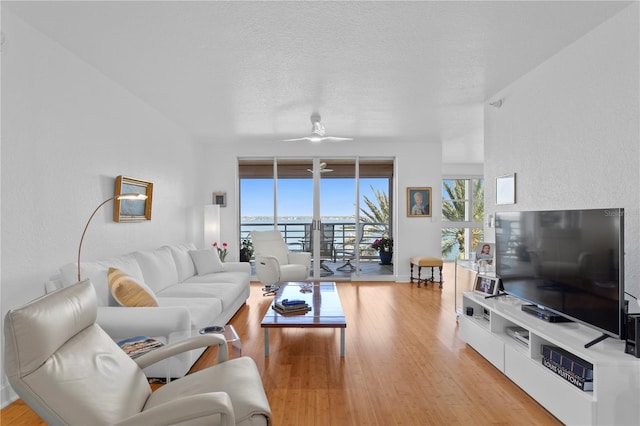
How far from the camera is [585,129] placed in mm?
2758

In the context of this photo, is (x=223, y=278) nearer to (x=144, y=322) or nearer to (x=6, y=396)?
(x=144, y=322)

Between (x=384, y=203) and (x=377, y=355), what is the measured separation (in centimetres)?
429

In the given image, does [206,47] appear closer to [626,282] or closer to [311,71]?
[311,71]

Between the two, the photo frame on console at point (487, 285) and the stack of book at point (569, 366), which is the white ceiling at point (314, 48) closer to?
the photo frame on console at point (487, 285)

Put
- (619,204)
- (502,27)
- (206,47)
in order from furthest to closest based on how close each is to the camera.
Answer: (206,47)
(502,27)
(619,204)

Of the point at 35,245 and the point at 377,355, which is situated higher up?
the point at 35,245

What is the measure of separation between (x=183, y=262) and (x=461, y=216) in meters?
7.42

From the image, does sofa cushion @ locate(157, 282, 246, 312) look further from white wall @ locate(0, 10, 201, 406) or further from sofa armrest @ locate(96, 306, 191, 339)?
sofa armrest @ locate(96, 306, 191, 339)

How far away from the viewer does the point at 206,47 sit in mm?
2951

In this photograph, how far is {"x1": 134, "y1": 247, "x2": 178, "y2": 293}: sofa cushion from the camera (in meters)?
3.82

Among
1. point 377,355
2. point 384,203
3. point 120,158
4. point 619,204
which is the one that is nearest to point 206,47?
point 120,158

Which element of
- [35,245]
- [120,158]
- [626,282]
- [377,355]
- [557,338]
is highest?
[120,158]

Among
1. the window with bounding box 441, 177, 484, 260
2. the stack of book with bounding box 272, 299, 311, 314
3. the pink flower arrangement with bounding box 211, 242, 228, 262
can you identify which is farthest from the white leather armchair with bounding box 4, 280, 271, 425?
the window with bounding box 441, 177, 484, 260

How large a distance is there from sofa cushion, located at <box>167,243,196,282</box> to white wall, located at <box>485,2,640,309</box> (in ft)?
12.6
